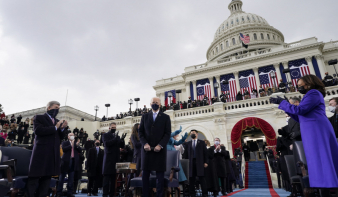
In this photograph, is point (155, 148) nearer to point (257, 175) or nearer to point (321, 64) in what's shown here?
point (257, 175)

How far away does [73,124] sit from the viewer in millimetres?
25000

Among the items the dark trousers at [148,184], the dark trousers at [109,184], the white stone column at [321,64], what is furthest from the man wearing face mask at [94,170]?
the white stone column at [321,64]

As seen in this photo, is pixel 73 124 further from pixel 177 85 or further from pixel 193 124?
pixel 177 85

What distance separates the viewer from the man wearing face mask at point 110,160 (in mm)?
5645

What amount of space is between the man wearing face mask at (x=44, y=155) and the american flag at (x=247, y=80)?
29.1m

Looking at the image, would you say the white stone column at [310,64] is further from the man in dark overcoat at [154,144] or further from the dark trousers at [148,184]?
the dark trousers at [148,184]

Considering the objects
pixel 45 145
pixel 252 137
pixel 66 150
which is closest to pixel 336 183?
→ pixel 45 145

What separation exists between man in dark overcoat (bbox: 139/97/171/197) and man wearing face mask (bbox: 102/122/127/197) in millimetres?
2112

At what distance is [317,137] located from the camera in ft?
9.27

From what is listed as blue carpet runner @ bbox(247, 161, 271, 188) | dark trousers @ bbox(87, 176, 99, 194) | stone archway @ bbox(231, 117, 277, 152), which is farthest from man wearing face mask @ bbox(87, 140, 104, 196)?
stone archway @ bbox(231, 117, 277, 152)

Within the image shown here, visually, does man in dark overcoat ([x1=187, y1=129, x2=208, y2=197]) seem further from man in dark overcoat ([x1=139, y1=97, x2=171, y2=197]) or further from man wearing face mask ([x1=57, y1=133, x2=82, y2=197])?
man wearing face mask ([x1=57, y1=133, x2=82, y2=197])

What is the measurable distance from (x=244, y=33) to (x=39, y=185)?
55.2 metres

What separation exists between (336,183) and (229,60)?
33.3 m

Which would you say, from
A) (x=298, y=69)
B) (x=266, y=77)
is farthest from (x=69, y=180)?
(x=298, y=69)
